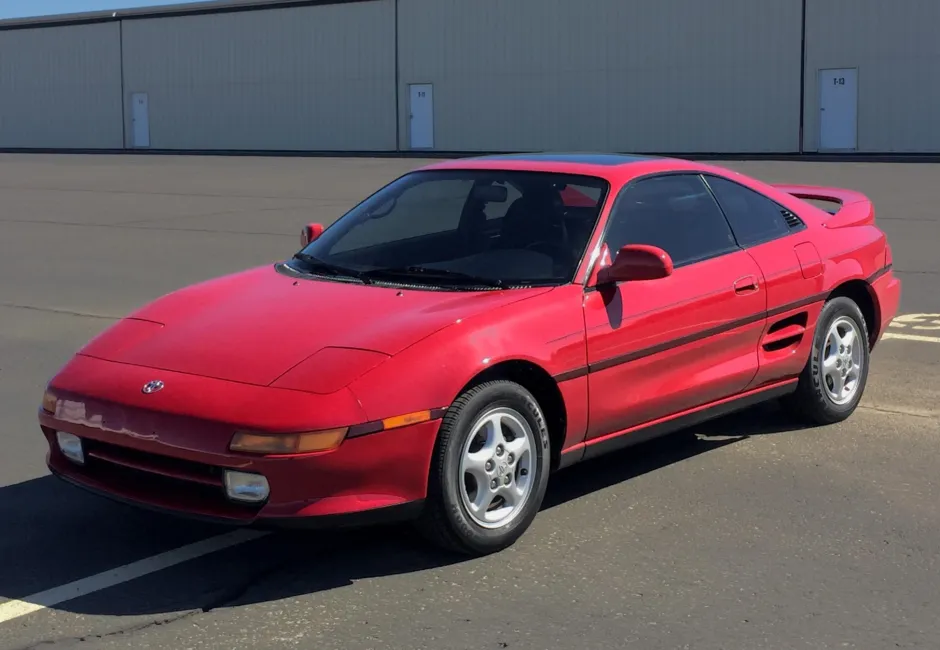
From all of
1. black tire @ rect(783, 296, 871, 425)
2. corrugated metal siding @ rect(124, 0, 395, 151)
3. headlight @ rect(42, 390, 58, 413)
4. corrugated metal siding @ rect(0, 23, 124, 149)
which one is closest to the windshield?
headlight @ rect(42, 390, 58, 413)

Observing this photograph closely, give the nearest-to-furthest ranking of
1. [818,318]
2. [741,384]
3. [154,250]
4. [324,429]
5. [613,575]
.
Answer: [324,429] < [613,575] < [741,384] < [818,318] < [154,250]

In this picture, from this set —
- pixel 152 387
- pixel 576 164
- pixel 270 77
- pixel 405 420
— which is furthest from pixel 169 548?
pixel 270 77

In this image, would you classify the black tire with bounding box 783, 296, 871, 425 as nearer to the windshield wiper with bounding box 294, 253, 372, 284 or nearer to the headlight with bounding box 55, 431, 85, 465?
the windshield wiper with bounding box 294, 253, 372, 284

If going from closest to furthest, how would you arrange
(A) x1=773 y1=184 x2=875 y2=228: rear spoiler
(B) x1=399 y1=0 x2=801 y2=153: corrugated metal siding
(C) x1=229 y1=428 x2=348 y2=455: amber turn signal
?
(C) x1=229 y1=428 x2=348 y2=455: amber turn signal, (A) x1=773 y1=184 x2=875 y2=228: rear spoiler, (B) x1=399 y1=0 x2=801 y2=153: corrugated metal siding

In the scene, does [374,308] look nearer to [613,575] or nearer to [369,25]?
[613,575]

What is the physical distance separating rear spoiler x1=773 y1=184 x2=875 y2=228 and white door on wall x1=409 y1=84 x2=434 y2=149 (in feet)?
123

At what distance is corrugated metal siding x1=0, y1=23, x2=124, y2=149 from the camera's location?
5309 centimetres

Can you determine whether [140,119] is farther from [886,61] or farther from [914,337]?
[914,337]

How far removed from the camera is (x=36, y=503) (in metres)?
5.36

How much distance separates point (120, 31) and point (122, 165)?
16857mm

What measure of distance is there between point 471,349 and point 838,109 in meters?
34.0

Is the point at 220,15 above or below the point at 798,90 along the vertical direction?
above

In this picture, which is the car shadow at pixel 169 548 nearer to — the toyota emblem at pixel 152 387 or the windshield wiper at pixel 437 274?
the toyota emblem at pixel 152 387

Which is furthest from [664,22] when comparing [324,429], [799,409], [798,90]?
[324,429]
